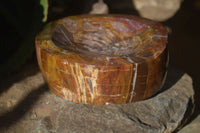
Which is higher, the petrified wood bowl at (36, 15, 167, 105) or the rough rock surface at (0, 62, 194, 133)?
the petrified wood bowl at (36, 15, 167, 105)

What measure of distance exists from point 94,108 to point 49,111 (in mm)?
315

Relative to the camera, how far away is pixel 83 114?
1866 mm

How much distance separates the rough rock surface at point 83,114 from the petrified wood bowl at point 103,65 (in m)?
0.08

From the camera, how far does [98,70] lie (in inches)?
66.1

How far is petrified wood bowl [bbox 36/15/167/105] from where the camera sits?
1706 millimetres

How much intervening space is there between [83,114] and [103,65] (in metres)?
0.41

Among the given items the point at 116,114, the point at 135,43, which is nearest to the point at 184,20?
the point at 135,43

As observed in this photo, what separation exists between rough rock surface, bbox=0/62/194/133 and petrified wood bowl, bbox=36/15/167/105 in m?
0.08

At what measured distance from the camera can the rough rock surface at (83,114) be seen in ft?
5.84

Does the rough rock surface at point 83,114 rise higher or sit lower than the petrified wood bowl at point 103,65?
lower

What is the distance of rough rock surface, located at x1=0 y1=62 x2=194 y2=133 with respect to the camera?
A: 1.78 meters

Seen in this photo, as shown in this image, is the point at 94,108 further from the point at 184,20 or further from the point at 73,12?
the point at 184,20

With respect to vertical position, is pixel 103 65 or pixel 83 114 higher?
Answer: pixel 103 65

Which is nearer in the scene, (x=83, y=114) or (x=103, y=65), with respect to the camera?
(x=103, y=65)
